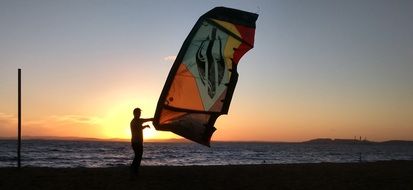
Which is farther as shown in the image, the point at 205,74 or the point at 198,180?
the point at 198,180

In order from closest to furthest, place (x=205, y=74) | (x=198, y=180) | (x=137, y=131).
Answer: (x=205, y=74), (x=137, y=131), (x=198, y=180)

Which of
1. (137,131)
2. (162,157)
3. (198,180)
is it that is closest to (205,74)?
(137,131)

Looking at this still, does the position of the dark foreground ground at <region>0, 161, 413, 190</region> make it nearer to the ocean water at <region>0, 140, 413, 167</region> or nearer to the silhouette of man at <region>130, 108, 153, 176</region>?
the silhouette of man at <region>130, 108, 153, 176</region>

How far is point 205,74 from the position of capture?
8.70 meters

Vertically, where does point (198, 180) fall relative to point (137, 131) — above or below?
below

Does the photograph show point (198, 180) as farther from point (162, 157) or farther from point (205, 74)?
point (162, 157)

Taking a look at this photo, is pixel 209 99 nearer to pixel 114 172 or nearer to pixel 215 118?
pixel 215 118

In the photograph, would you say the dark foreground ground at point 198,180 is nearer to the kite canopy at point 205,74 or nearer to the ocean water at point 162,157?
the kite canopy at point 205,74

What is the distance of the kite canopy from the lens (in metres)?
8.32

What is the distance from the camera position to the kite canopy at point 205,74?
27.3ft

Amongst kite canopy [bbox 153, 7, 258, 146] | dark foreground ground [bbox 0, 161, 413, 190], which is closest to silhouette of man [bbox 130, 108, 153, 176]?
dark foreground ground [bbox 0, 161, 413, 190]

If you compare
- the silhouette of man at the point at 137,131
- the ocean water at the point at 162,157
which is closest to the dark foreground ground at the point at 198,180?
the silhouette of man at the point at 137,131

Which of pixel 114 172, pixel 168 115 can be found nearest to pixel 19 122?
pixel 114 172

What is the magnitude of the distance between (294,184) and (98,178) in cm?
414
